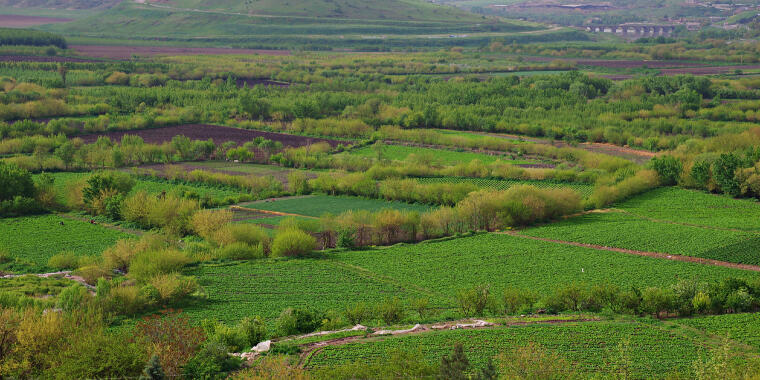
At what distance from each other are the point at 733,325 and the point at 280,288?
34791 mm

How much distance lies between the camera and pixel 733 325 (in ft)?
158

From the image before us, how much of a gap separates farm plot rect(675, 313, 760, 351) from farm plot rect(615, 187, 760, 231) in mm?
25594

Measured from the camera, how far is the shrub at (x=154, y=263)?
59.3 meters

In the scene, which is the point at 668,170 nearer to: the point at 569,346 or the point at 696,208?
the point at 696,208

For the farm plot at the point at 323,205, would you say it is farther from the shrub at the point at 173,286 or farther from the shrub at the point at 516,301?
the shrub at the point at 516,301

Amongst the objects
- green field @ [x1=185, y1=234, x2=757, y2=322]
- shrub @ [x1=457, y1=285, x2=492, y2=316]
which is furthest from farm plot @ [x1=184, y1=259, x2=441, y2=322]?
shrub @ [x1=457, y1=285, x2=492, y2=316]

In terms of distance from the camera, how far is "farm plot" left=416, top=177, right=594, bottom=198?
92000 mm

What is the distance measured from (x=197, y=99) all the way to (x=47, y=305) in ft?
373

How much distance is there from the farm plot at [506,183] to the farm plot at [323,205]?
10.4m

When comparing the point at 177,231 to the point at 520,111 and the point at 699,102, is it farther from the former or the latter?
the point at 699,102

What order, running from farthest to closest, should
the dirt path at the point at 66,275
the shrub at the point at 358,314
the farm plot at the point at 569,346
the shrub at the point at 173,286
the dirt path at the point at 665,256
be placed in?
1. the dirt path at the point at 665,256
2. the dirt path at the point at 66,275
3. the shrub at the point at 173,286
4. the shrub at the point at 358,314
5. the farm plot at the point at 569,346

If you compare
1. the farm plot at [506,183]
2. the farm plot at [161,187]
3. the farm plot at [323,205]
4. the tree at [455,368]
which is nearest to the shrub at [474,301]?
the tree at [455,368]

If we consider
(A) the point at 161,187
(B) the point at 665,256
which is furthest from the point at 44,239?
(B) the point at 665,256

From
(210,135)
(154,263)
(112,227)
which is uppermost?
(154,263)
